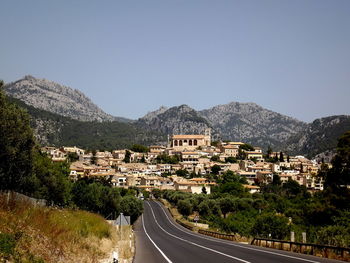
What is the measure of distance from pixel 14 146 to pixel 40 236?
113ft

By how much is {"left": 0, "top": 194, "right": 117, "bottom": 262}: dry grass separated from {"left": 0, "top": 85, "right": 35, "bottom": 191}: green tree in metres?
26.0

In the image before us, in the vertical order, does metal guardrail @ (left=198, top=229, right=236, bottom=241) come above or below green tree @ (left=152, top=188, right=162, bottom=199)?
above

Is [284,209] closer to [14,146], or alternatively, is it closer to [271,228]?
[271,228]

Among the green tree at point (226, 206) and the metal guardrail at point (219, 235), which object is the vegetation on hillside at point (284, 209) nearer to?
the green tree at point (226, 206)

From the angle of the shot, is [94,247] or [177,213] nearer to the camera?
[94,247]

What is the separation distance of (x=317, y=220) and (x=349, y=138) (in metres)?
14.4

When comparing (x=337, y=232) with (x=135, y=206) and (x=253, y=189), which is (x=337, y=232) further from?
(x=253, y=189)

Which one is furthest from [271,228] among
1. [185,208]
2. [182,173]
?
[182,173]

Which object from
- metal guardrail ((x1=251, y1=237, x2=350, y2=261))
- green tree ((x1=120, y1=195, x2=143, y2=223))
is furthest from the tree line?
metal guardrail ((x1=251, y1=237, x2=350, y2=261))

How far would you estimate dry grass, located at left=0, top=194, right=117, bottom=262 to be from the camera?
454 inches

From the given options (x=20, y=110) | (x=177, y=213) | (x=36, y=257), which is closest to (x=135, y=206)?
(x=177, y=213)

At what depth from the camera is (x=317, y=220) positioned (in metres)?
72.1

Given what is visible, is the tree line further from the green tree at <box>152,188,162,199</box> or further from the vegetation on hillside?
the green tree at <box>152,188,162,199</box>

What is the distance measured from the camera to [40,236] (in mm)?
13430
